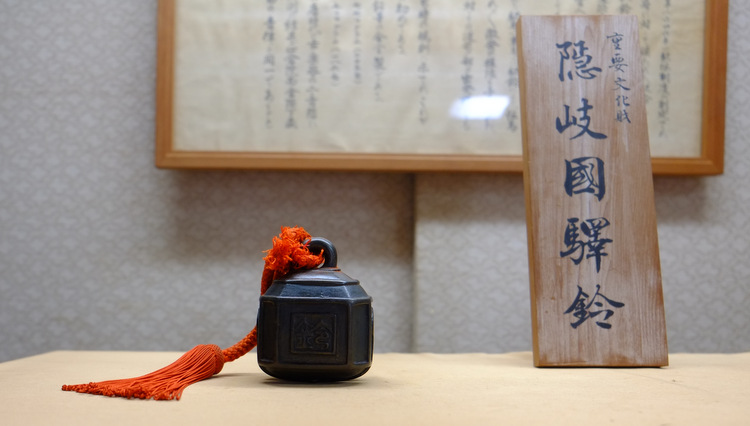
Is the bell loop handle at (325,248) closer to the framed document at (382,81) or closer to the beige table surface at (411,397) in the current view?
the beige table surface at (411,397)

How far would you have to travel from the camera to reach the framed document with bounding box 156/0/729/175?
1804 mm

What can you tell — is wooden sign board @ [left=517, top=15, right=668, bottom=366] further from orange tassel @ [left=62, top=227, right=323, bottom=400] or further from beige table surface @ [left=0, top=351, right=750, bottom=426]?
orange tassel @ [left=62, top=227, right=323, bottom=400]

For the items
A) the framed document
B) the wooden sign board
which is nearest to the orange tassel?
the wooden sign board

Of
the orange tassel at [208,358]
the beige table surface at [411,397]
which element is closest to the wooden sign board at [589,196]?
the beige table surface at [411,397]

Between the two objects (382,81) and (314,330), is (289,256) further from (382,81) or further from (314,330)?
(382,81)

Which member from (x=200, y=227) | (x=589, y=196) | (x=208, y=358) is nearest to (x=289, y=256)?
(x=208, y=358)

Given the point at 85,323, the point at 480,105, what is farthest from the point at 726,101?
the point at 85,323

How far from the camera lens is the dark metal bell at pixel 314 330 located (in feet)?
3.14

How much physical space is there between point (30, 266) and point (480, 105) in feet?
4.39

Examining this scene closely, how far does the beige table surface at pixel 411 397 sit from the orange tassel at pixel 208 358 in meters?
0.02

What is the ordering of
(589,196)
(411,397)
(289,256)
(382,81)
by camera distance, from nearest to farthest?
1. (411,397)
2. (289,256)
3. (589,196)
4. (382,81)

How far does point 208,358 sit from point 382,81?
1.03 m

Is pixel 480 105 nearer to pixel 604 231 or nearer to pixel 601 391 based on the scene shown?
pixel 604 231

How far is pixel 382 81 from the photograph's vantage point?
183 centimetres
